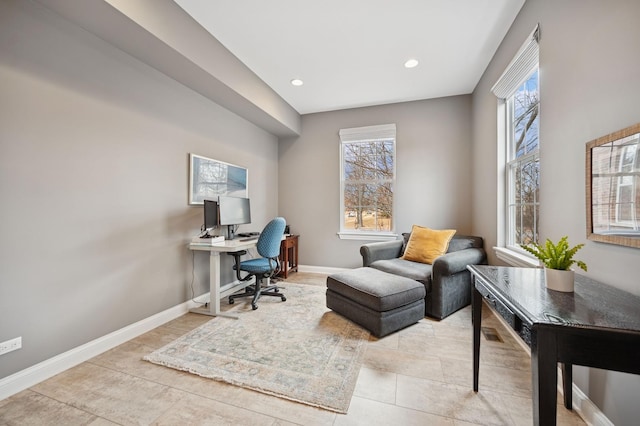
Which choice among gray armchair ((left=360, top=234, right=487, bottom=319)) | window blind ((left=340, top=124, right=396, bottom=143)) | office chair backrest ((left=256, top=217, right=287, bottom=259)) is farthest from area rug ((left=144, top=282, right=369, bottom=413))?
window blind ((left=340, top=124, right=396, bottom=143))

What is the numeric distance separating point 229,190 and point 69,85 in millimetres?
1789

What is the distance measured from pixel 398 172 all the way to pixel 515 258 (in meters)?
2.15

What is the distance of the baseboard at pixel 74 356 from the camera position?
1.50 m

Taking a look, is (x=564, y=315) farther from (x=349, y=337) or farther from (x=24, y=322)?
(x=24, y=322)

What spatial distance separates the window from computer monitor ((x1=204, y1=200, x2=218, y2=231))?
209 centimetres

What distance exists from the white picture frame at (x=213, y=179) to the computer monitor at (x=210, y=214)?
18 cm

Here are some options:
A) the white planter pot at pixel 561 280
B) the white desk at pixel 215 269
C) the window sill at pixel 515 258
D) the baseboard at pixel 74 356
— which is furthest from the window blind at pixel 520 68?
the baseboard at pixel 74 356

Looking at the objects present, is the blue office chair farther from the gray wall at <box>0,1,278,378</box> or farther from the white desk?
the gray wall at <box>0,1,278,378</box>

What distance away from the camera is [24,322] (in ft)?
5.17

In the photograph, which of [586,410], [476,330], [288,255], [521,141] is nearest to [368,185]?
[288,255]

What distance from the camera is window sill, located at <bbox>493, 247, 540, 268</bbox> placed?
1.90m

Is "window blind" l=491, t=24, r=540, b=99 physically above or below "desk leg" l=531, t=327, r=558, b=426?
above

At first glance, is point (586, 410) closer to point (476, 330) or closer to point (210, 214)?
point (476, 330)

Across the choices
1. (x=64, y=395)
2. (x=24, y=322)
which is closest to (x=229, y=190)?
(x=24, y=322)
